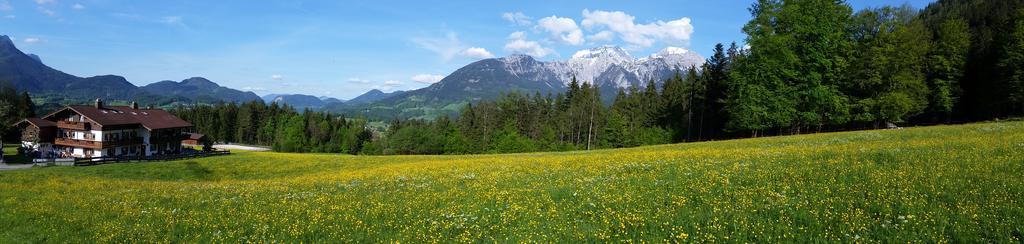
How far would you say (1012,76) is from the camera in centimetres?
4769

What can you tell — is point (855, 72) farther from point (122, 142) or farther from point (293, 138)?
point (293, 138)

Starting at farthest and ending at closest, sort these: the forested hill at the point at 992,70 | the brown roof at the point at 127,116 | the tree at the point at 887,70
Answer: the brown roof at the point at 127,116 < the tree at the point at 887,70 < the forested hill at the point at 992,70

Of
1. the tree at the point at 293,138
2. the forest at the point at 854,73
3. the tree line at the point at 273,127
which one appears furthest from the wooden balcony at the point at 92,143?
the tree line at the point at 273,127

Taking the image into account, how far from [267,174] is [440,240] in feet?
116

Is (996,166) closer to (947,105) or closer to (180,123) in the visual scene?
(947,105)

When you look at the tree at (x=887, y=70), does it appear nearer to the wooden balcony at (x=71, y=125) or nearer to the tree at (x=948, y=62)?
the tree at (x=948, y=62)

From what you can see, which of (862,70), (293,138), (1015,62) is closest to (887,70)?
(862,70)

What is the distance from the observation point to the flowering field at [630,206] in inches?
376

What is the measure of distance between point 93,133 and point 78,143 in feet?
13.0

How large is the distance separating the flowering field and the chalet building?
61148mm

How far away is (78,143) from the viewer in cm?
6875

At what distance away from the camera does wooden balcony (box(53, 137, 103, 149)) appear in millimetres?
66750

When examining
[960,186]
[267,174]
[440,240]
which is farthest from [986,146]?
[267,174]

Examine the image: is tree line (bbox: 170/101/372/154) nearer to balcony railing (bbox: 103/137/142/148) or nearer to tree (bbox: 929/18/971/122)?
balcony railing (bbox: 103/137/142/148)
